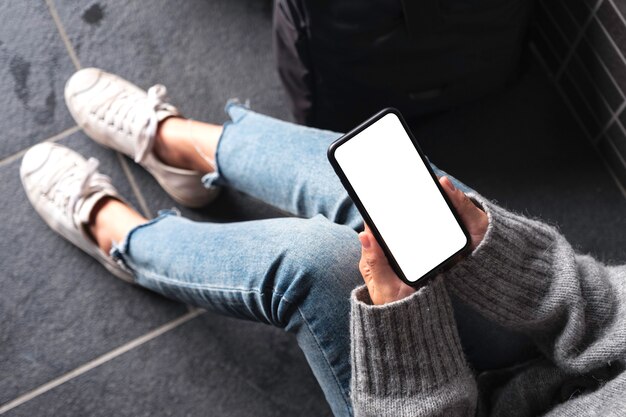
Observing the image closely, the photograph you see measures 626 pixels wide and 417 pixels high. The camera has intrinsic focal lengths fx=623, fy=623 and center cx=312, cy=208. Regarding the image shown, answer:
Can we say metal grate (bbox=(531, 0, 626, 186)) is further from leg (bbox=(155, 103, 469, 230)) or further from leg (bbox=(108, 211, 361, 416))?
leg (bbox=(108, 211, 361, 416))

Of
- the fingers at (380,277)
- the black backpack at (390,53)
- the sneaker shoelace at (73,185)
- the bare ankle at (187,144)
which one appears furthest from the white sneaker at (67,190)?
the fingers at (380,277)

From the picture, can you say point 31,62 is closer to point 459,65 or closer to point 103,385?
point 103,385

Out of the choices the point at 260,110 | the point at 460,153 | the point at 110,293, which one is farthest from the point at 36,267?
the point at 460,153

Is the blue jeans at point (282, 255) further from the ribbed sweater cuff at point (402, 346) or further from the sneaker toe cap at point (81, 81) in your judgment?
the sneaker toe cap at point (81, 81)

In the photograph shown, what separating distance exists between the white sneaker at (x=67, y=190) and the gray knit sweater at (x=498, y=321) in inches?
19.5

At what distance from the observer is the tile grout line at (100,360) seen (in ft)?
3.00

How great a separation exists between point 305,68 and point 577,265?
445mm

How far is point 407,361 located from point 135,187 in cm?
60

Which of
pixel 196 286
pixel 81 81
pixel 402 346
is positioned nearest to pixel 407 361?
pixel 402 346

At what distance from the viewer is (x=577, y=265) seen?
23.4 inches

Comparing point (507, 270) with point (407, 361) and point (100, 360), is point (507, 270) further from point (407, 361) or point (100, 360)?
point (100, 360)

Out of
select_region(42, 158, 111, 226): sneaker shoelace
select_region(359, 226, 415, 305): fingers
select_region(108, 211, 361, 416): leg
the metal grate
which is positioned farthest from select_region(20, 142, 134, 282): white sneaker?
the metal grate

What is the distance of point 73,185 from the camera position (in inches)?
36.6

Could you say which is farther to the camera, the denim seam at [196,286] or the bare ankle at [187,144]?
the bare ankle at [187,144]
